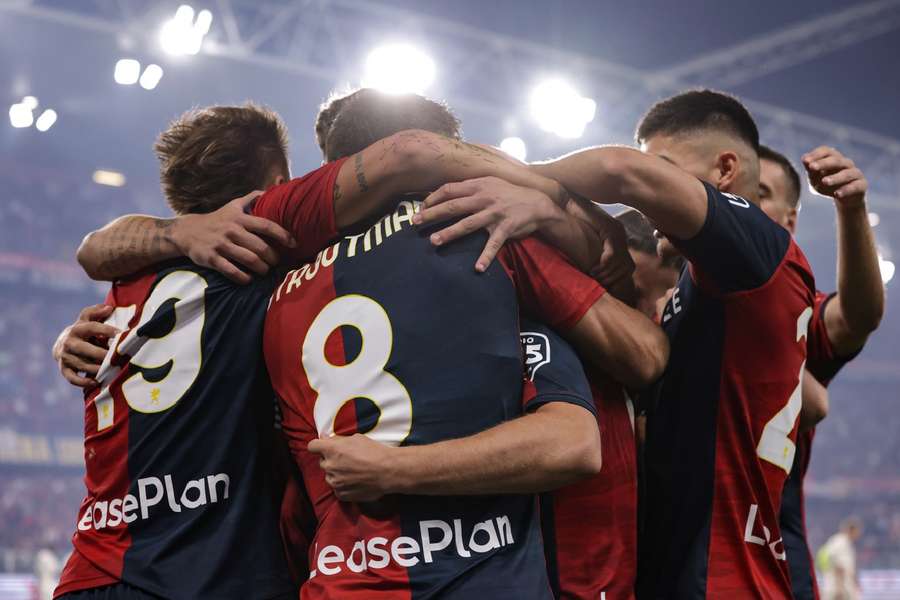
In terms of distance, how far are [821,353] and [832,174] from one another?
90 cm

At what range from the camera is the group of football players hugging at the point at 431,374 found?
69.9 inches

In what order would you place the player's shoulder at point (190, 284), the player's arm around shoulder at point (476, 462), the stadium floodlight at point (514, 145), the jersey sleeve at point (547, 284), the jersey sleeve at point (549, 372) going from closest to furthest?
the player's arm around shoulder at point (476, 462)
the jersey sleeve at point (549, 372)
the jersey sleeve at point (547, 284)
the player's shoulder at point (190, 284)
the stadium floodlight at point (514, 145)

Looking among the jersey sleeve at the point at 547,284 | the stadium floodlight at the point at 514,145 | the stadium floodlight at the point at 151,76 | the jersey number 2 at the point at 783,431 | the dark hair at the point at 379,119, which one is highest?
the stadium floodlight at the point at 151,76

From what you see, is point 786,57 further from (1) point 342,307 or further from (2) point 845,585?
(1) point 342,307

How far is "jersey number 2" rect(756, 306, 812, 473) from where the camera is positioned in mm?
2170

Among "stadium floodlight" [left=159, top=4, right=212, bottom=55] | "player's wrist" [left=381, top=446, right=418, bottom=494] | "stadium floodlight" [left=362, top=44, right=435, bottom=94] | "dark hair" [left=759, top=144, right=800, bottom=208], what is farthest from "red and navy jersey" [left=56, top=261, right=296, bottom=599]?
"stadium floodlight" [left=362, top=44, right=435, bottom=94]

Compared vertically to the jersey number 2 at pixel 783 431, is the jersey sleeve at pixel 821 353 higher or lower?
higher

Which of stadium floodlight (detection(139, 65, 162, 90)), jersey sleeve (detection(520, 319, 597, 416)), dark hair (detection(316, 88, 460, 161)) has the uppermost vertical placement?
stadium floodlight (detection(139, 65, 162, 90))

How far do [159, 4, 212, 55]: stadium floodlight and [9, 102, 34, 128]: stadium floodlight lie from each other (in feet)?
25.9

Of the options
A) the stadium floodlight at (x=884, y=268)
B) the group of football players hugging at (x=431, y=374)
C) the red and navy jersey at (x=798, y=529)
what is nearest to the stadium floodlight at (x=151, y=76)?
the stadium floodlight at (x=884, y=268)

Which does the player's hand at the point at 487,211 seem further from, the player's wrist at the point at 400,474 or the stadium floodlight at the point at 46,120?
the stadium floodlight at the point at 46,120

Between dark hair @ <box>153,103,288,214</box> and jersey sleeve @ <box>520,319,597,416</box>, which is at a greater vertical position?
dark hair @ <box>153,103,288,214</box>

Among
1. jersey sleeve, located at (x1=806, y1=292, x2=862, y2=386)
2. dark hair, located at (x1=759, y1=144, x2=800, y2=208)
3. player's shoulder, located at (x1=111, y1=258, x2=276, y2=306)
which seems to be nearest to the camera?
player's shoulder, located at (x1=111, y1=258, x2=276, y2=306)

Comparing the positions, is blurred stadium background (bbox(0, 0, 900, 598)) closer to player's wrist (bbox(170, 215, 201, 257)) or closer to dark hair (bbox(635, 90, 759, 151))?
dark hair (bbox(635, 90, 759, 151))
